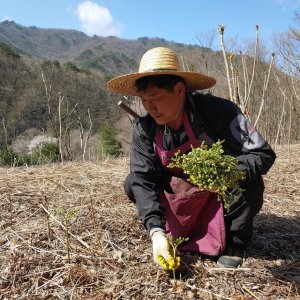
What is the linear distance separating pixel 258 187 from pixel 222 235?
0.98 ft

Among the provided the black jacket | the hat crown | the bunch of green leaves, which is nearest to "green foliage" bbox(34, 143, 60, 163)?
the black jacket

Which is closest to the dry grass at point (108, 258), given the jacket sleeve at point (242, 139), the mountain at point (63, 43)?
the jacket sleeve at point (242, 139)

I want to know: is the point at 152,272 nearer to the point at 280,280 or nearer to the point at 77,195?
the point at 280,280

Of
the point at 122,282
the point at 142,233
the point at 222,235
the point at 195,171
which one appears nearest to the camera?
the point at 195,171

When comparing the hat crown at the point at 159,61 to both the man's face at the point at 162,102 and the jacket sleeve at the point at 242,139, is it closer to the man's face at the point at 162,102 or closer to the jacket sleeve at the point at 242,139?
the man's face at the point at 162,102

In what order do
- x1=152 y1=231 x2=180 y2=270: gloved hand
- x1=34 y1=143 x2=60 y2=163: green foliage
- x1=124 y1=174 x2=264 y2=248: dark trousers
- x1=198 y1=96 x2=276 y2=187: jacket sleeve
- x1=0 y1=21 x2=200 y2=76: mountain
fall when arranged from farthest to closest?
x1=0 y1=21 x2=200 y2=76: mountain → x1=34 y1=143 x2=60 y2=163: green foliage → x1=124 y1=174 x2=264 y2=248: dark trousers → x1=198 y1=96 x2=276 y2=187: jacket sleeve → x1=152 y1=231 x2=180 y2=270: gloved hand

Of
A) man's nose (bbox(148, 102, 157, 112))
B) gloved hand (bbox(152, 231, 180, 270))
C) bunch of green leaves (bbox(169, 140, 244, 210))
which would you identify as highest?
man's nose (bbox(148, 102, 157, 112))

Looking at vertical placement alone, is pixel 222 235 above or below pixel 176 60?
below

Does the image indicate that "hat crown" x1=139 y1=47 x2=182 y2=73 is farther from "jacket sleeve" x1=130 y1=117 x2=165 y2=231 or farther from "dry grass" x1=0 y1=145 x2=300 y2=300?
"dry grass" x1=0 y1=145 x2=300 y2=300

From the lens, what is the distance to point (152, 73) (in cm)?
181

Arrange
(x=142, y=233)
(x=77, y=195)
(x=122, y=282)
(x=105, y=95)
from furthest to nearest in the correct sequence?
(x=105, y=95)
(x=77, y=195)
(x=142, y=233)
(x=122, y=282)

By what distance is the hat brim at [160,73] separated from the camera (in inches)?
73.3

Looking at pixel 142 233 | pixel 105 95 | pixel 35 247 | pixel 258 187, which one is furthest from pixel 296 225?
pixel 105 95

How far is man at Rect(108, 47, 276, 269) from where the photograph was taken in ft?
6.03
